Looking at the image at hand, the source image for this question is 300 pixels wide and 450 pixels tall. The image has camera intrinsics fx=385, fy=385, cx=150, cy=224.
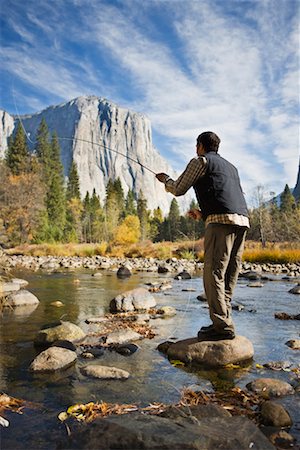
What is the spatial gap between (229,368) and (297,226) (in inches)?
1017

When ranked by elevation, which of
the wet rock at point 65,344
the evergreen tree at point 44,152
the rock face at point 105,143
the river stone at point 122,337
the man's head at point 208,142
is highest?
the rock face at point 105,143

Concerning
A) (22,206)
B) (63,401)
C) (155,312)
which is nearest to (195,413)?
(63,401)

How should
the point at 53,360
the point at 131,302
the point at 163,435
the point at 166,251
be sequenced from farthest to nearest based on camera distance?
the point at 166,251
the point at 131,302
the point at 53,360
the point at 163,435

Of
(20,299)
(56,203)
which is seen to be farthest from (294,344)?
(56,203)

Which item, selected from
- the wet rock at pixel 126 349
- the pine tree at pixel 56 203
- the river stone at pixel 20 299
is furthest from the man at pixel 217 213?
the pine tree at pixel 56 203

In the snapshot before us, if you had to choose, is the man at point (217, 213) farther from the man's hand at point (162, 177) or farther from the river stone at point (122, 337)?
the river stone at point (122, 337)

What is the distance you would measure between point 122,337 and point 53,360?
129cm

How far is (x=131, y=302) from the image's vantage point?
7.20m

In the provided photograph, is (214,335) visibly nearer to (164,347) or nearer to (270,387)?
(164,347)

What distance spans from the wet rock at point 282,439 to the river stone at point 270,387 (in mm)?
628

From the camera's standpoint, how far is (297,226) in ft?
90.6

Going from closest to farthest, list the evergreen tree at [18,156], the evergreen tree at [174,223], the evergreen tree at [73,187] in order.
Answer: the evergreen tree at [18,156] → the evergreen tree at [73,187] → the evergreen tree at [174,223]

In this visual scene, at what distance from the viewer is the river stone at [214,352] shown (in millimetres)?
3891

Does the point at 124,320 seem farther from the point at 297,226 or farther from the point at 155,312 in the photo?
the point at 297,226
